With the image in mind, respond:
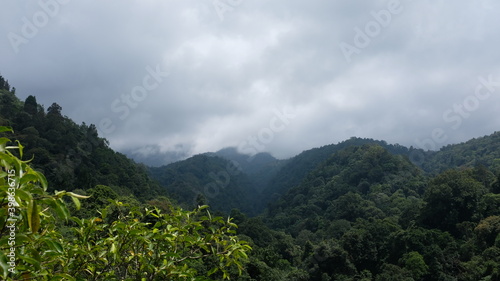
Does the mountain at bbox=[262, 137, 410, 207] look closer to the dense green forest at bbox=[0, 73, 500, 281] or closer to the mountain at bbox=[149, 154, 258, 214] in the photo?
the mountain at bbox=[149, 154, 258, 214]

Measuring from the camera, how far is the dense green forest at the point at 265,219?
8.39ft

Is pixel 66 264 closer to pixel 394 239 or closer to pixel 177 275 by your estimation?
pixel 177 275

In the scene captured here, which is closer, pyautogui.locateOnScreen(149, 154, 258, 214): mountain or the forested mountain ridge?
the forested mountain ridge

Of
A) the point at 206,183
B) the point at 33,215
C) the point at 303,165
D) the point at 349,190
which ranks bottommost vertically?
the point at 33,215

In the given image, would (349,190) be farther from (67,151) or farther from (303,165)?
(303,165)

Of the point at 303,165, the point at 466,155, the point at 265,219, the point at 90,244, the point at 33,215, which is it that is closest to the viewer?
the point at 33,215

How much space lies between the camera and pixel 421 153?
9581cm

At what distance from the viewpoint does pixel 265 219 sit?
68875 millimetres

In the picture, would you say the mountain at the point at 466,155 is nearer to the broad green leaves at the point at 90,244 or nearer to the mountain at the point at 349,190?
the mountain at the point at 349,190

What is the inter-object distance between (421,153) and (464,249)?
7637 centimetres

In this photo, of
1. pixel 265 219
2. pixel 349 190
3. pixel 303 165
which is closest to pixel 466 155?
pixel 349 190

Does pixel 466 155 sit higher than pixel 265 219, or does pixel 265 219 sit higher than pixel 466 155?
pixel 466 155

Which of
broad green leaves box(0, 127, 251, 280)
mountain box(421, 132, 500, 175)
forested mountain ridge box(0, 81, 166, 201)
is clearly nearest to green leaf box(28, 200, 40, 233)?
broad green leaves box(0, 127, 251, 280)

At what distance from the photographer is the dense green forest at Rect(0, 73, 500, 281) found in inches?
101
